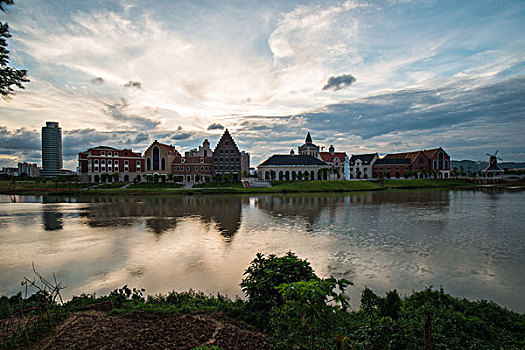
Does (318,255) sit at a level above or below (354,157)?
below

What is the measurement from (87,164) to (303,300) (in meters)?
82.4

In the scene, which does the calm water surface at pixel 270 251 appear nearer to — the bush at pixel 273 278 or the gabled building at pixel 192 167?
the bush at pixel 273 278

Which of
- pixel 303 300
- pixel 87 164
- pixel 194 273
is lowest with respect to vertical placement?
pixel 194 273

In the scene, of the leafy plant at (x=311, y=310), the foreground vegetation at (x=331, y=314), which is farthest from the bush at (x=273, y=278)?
the leafy plant at (x=311, y=310)

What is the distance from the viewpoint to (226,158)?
7606 cm

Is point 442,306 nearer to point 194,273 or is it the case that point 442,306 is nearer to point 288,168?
point 194,273

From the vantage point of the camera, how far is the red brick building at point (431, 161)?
90562mm

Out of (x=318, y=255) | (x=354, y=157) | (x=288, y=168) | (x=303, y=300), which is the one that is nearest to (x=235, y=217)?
(x=318, y=255)

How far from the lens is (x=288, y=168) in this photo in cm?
7588

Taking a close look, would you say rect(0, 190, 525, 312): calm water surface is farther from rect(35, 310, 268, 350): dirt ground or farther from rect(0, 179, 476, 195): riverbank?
rect(0, 179, 476, 195): riverbank

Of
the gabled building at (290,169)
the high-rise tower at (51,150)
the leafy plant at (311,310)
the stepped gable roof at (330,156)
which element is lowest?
the leafy plant at (311,310)

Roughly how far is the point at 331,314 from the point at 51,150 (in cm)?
24058

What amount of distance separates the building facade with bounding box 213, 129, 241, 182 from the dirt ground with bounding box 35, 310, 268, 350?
227 feet

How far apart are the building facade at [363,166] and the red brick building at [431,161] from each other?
12007 mm
